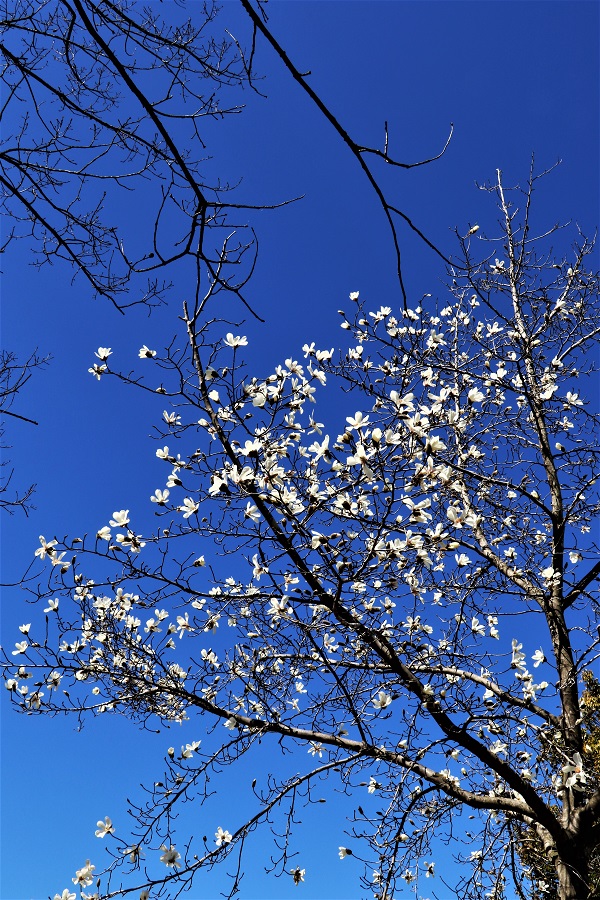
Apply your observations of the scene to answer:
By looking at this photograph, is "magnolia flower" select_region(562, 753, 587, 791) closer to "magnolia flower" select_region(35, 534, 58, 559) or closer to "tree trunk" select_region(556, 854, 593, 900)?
"tree trunk" select_region(556, 854, 593, 900)

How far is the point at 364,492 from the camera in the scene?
341 cm

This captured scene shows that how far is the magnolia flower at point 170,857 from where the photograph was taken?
412 cm

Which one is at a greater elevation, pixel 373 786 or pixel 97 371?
pixel 97 371

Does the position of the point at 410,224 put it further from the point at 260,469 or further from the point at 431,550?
the point at 431,550

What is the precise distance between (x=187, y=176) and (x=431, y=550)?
2.33 metres

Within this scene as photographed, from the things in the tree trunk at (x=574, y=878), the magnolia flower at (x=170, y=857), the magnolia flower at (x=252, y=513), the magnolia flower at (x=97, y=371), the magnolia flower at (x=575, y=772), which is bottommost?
the tree trunk at (x=574, y=878)

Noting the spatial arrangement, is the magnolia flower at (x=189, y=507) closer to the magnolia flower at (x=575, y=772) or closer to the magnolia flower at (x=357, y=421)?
the magnolia flower at (x=357, y=421)

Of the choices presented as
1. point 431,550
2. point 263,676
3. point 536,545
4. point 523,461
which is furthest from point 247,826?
point 523,461

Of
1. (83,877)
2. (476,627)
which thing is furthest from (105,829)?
(476,627)

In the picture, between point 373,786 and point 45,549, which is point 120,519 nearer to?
point 45,549

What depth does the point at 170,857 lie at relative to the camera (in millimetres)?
4152

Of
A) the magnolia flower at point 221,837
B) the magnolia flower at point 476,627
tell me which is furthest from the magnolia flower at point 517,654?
the magnolia flower at point 221,837

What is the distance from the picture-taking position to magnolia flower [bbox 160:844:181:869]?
4125 mm

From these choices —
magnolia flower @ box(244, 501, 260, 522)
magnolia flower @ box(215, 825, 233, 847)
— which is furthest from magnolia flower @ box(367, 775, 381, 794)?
magnolia flower @ box(244, 501, 260, 522)
